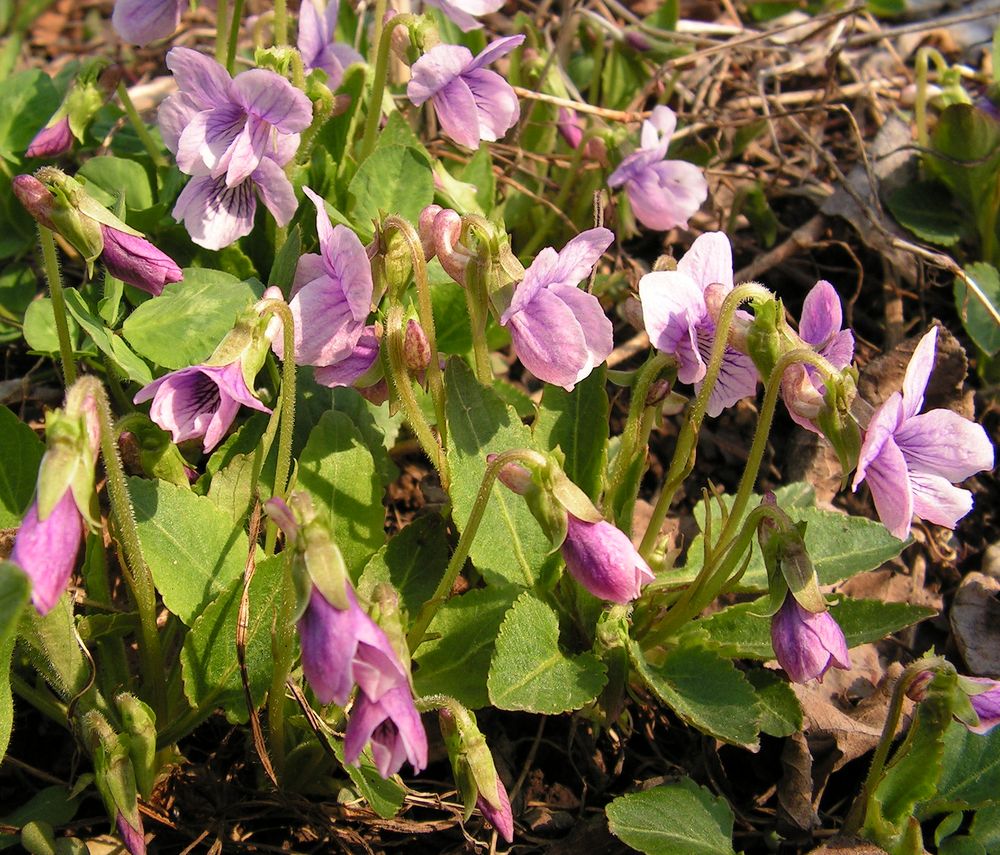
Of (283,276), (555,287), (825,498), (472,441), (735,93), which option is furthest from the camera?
(735,93)

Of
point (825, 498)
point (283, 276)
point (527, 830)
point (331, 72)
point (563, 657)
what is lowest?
point (527, 830)

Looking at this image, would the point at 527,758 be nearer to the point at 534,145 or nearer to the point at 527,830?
the point at 527,830

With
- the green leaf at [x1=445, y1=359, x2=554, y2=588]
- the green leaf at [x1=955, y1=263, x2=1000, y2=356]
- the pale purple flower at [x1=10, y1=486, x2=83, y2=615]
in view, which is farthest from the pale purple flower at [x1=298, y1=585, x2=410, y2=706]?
the green leaf at [x1=955, y1=263, x2=1000, y2=356]

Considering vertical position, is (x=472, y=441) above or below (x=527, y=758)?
above

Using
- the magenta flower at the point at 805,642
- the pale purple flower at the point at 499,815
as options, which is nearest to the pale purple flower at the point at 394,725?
the pale purple flower at the point at 499,815

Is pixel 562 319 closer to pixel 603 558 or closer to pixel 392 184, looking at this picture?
pixel 603 558

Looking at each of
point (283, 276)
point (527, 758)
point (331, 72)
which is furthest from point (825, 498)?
point (331, 72)

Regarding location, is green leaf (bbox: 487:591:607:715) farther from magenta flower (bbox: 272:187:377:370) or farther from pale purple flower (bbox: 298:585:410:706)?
magenta flower (bbox: 272:187:377:370)
